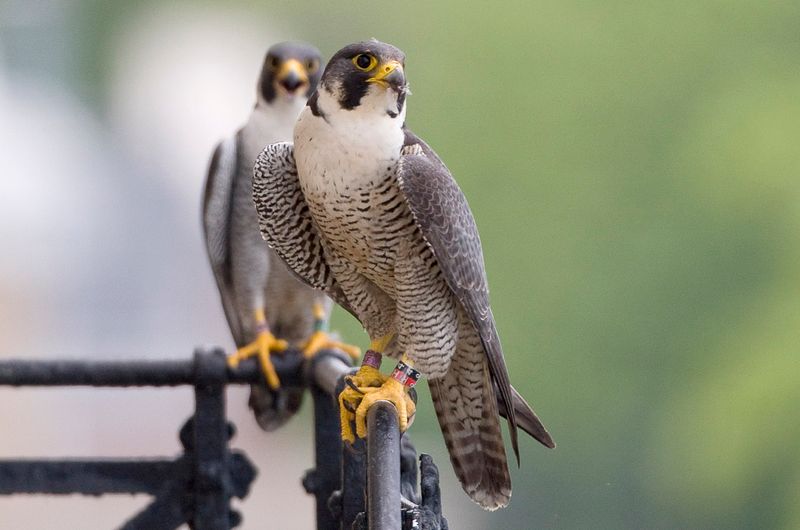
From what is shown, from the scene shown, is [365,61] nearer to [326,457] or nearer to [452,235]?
[452,235]

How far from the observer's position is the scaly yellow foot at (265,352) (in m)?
1.14

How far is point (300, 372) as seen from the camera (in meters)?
1.16

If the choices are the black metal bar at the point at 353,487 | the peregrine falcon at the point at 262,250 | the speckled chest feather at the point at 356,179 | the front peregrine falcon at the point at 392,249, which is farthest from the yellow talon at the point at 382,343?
the peregrine falcon at the point at 262,250

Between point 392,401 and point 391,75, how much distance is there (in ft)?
1.03

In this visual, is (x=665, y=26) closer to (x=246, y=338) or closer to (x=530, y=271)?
(x=530, y=271)

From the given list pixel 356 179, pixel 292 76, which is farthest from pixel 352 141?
pixel 292 76

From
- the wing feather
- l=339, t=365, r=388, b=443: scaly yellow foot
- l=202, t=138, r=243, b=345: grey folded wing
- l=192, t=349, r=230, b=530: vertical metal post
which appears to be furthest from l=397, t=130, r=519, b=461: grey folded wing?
l=202, t=138, r=243, b=345: grey folded wing

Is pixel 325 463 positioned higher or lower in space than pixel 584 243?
lower

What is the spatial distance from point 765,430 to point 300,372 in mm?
1412

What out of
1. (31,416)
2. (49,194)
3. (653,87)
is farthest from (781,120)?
(31,416)

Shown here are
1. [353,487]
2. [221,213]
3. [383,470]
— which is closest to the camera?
[383,470]

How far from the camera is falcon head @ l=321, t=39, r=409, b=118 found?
0.86 meters

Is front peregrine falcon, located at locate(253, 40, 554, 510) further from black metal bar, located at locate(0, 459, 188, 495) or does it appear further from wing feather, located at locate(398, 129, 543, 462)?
black metal bar, located at locate(0, 459, 188, 495)

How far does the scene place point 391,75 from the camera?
854mm
